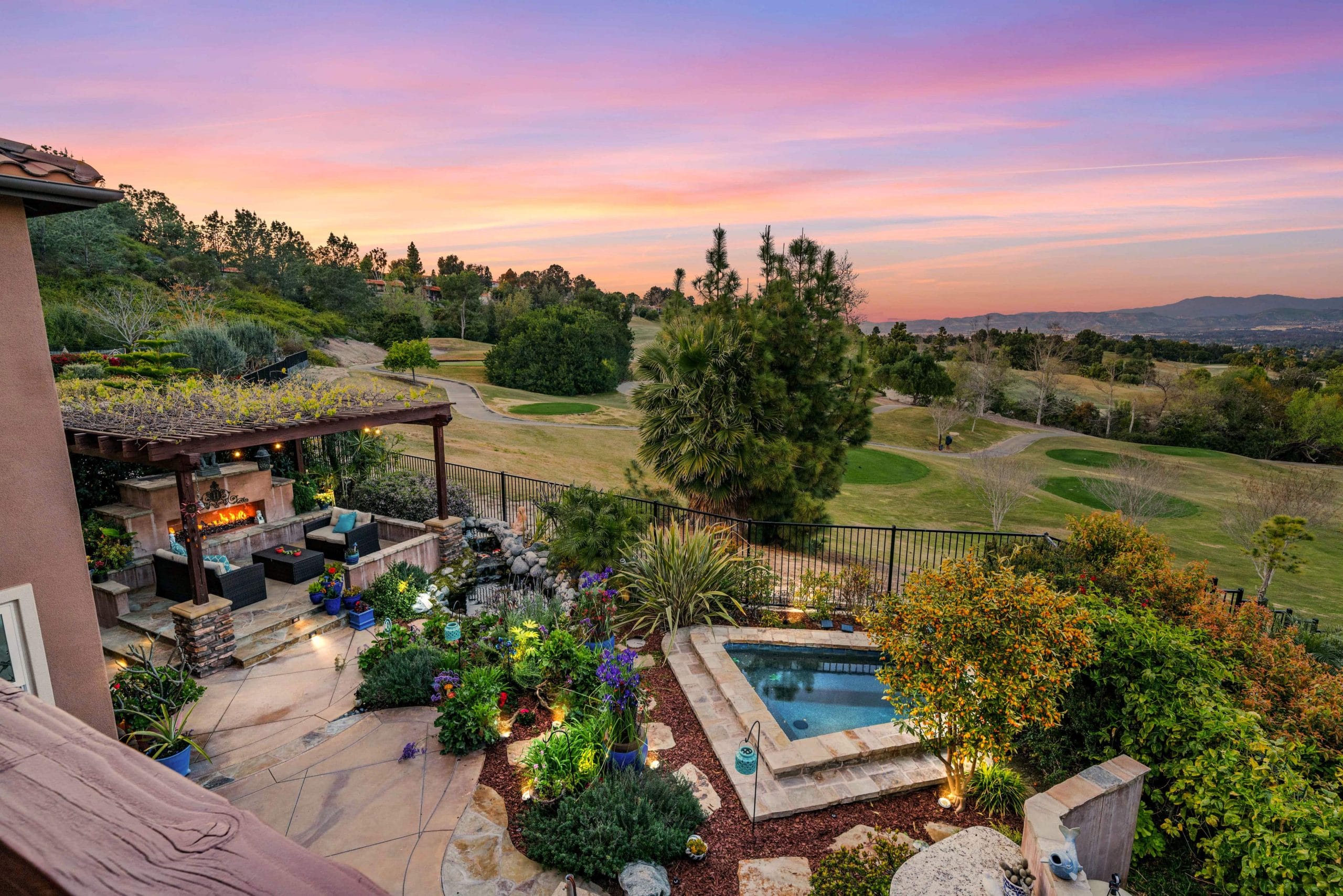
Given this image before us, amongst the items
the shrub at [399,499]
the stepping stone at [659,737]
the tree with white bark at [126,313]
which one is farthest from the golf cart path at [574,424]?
the stepping stone at [659,737]

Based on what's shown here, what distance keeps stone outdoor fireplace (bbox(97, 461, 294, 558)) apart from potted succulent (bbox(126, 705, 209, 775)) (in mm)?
4903

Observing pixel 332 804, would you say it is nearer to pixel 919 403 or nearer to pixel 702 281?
pixel 702 281

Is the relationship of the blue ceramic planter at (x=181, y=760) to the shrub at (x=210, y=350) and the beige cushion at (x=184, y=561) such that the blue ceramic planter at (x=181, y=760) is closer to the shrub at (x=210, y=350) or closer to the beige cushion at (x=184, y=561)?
the beige cushion at (x=184, y=561)

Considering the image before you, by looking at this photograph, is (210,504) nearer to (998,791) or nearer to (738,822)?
(738,822)

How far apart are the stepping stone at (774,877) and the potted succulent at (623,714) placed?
1326mm

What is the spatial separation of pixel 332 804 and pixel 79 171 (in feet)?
18.7

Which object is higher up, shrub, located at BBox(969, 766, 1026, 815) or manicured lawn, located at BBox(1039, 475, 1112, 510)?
shrub, located at BBox(969, 766, 1026, 815)

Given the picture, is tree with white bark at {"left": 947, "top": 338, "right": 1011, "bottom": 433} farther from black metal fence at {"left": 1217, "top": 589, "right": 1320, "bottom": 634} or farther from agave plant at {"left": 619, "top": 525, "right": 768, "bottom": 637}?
agave plant at {"left": 619, "top": 525, "right": 768, "bottom": 637}

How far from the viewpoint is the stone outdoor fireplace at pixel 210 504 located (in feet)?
33.0

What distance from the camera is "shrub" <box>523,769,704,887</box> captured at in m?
5.00

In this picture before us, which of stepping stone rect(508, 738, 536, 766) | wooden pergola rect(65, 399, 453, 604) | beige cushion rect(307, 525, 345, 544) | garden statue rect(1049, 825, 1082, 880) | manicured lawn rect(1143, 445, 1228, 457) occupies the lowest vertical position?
A: manicured lawn rect(1143, 445, 1228, 457)

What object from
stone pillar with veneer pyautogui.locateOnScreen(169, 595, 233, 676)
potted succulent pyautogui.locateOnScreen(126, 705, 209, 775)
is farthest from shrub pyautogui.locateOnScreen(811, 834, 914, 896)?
stone pillar with veneer pyautogui.locateOnScreen(169, 595, 233, 676)

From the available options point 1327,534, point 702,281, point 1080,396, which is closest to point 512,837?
point 702,281

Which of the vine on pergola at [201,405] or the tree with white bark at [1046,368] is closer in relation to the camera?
the vine on pergola at [201,405]
